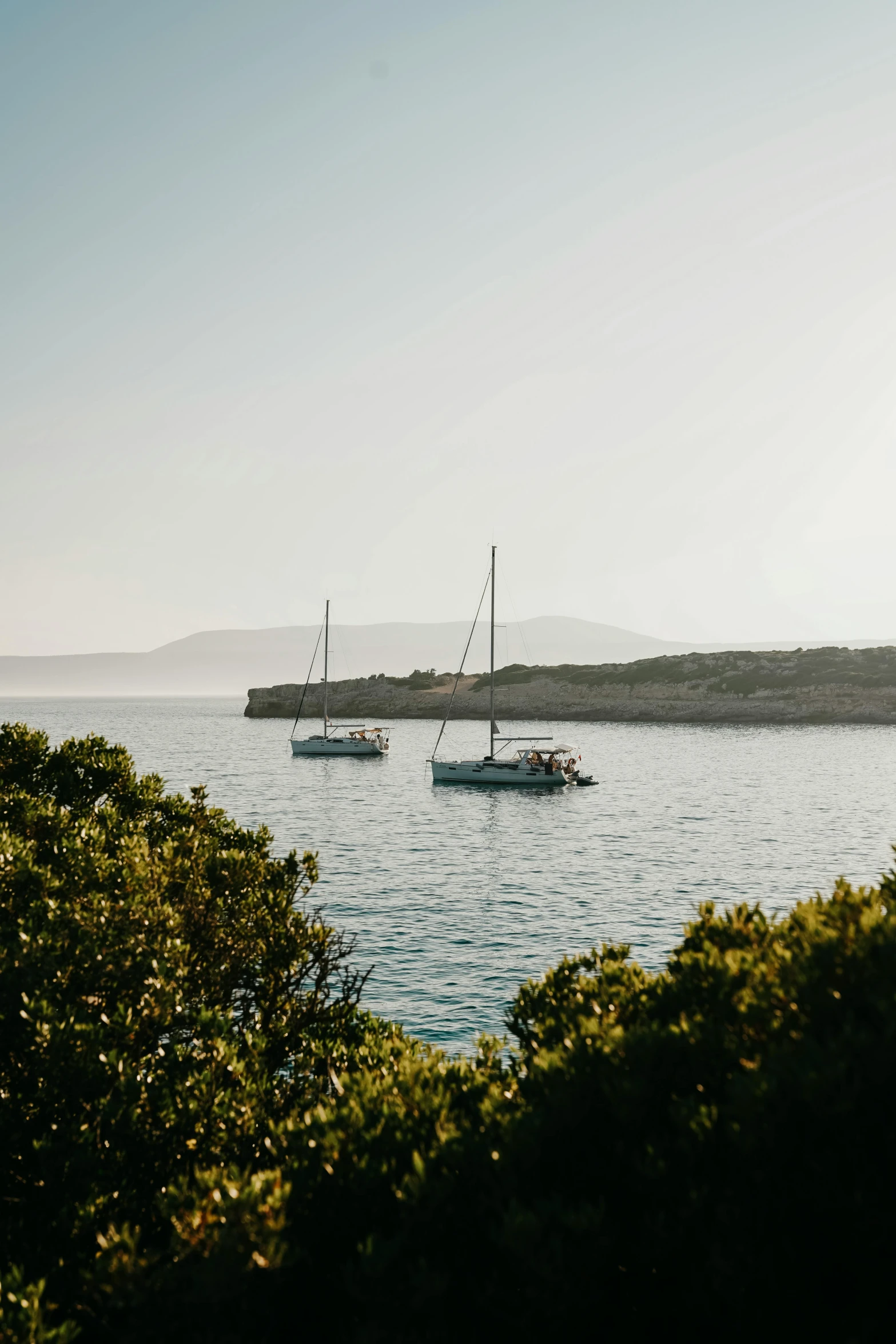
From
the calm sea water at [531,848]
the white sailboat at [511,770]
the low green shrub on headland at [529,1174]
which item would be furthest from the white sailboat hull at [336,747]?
the low green shrub on headland at [529,1174]

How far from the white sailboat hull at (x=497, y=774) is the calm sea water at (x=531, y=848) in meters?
1.74

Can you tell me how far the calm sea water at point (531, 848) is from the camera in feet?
88.1

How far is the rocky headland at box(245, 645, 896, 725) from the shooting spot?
5901 inches

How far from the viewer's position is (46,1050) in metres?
8.13

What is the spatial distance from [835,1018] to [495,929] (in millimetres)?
25851

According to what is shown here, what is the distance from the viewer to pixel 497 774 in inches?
2862

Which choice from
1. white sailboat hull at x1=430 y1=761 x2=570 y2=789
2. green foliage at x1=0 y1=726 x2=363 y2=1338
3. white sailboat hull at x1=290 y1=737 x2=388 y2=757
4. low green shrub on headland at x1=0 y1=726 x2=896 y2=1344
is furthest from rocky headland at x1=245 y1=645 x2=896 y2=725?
low green shrub on headland at x1=0 y1=726 x2=896 y2=1344

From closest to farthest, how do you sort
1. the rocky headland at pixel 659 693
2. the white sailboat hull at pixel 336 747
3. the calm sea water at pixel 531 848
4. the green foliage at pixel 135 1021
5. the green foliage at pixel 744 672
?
1. the green foliage at pixel 135 1021
2. the calm sea water at pixel 531 848
3. the white sailboat hull at pixel 336 747
4. the rocky headland at pixel 659 693
5. the green foliage at pixel 744 672

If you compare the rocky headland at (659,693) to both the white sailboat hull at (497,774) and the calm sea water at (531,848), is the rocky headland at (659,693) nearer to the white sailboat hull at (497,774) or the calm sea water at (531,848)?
the calm sea water at (531,848)

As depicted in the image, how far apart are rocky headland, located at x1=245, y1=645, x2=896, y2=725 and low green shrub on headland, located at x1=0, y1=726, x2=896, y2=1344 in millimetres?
153515

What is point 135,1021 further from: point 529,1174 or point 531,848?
point 531,848

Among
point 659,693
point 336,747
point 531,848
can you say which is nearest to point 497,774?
point 531,848

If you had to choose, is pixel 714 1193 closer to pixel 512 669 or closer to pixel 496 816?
pixel 496 816

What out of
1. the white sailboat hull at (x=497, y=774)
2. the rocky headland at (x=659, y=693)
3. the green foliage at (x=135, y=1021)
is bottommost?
the white sailboat hull at (x=497, y=774)
